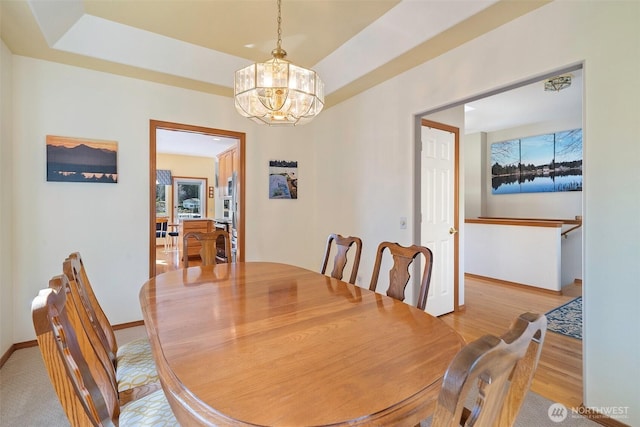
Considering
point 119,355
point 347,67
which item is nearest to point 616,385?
point 119,355

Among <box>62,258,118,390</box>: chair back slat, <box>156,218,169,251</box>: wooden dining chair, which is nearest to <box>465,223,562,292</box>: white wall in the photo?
<box>62,258,118,390</box>: chair back slat

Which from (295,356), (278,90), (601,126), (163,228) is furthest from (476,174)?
(163,228)

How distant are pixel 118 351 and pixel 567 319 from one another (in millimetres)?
4179

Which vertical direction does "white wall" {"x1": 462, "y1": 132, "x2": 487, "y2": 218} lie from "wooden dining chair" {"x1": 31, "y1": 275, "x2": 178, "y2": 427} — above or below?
above

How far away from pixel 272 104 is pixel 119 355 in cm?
169

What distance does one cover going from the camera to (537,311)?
11.2 ft

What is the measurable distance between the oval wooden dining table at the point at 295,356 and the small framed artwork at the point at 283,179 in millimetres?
2431

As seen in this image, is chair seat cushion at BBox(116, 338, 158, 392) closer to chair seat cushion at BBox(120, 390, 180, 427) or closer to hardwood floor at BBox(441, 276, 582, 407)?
chair seat cushion at BBox(120, 390, 180, 427)

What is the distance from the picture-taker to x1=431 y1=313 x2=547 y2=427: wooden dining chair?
424 millimetres

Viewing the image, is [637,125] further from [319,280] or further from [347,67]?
[347,67]

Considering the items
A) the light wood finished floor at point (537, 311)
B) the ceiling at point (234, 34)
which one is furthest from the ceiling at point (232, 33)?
the light wood finished floor at point (537, 311)

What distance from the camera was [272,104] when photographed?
1.92 meters

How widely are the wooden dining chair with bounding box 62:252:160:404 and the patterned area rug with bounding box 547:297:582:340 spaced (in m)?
3.53

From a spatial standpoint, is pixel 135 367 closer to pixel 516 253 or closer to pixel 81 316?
pixel 81 316
